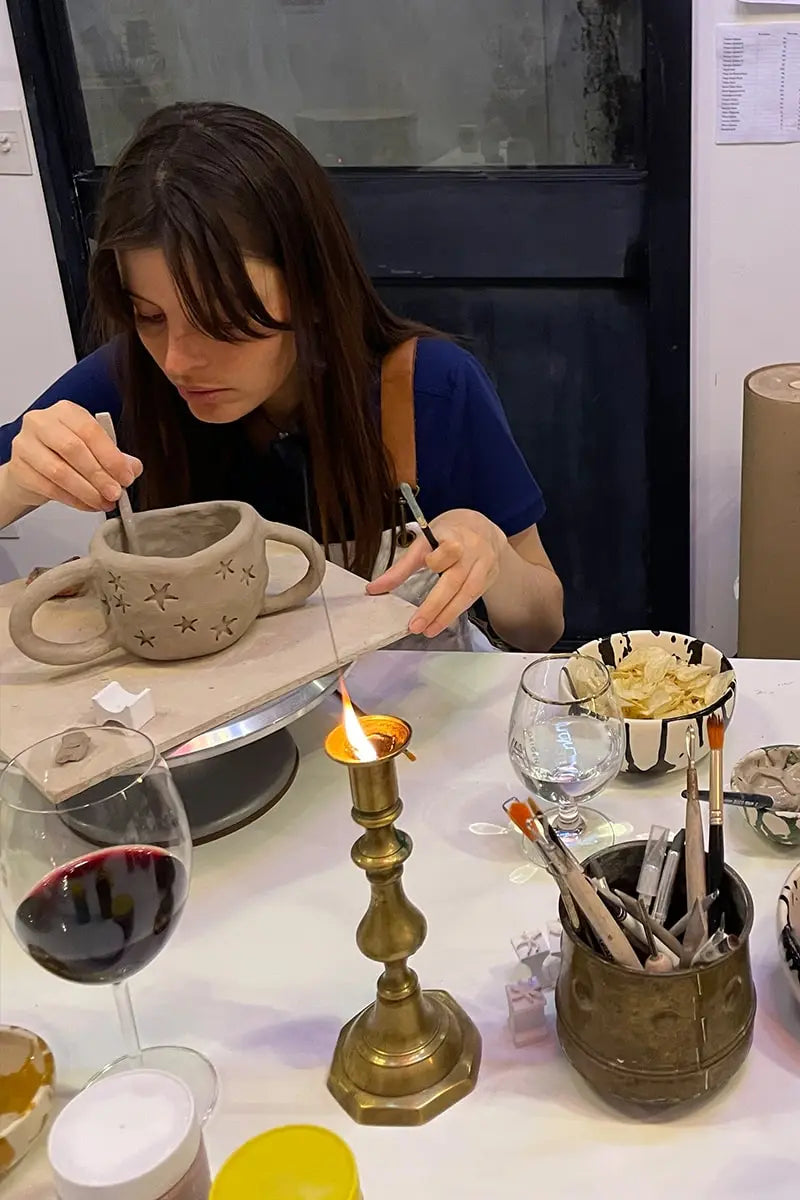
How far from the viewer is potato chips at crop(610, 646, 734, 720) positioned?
0.99m

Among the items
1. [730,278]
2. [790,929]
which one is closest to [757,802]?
[790,929]

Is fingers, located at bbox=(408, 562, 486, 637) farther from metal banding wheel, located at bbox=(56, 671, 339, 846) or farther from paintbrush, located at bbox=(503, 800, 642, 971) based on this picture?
paintbrush, located at bbox=(503, 800, 642, 971)

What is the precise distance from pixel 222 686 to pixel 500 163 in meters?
1.63

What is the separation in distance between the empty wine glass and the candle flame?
10.6 inches

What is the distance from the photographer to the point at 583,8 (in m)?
2.08

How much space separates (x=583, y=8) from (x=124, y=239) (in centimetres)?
Answer: 130

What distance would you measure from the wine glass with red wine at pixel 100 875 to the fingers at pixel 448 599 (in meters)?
0.34

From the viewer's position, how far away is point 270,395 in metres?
1.37

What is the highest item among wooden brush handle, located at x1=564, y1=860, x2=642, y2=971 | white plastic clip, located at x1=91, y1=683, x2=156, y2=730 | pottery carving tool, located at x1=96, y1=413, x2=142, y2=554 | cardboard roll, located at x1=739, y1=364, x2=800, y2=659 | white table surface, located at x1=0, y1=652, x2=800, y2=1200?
pottery carving tool, located at x1=96, y1=413, x2=142, y2=554

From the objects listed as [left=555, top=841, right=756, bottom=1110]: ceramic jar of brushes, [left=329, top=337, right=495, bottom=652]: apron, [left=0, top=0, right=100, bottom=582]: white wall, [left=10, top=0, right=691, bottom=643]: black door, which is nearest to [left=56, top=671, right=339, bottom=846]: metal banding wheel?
[left=555, top=841, right=756, bottom=1110]: ceramic jar of brushes

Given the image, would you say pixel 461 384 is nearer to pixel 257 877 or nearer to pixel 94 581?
pixel 94 581

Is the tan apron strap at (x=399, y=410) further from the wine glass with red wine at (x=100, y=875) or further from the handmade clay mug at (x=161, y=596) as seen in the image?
the wine glass with red wine at (x=100, y=875)

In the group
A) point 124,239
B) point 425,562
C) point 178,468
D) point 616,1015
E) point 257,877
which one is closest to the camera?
point 616,1015

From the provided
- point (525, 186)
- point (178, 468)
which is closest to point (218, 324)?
point (178, 468)
